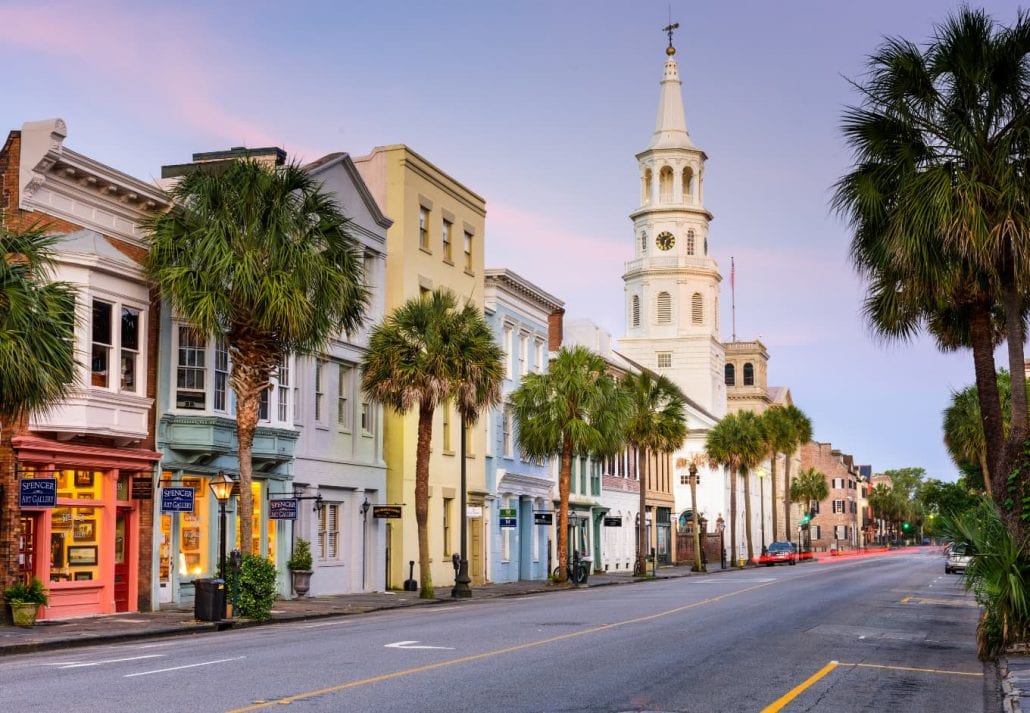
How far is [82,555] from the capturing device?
28438 millimetres

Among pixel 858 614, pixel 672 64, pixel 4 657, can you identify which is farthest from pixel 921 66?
pixel 672 64

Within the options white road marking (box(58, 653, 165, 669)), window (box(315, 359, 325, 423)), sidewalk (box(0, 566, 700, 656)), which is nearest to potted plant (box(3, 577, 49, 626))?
sidewalk (box(0, 566, 700, 656))

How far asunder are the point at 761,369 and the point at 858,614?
116118 mm

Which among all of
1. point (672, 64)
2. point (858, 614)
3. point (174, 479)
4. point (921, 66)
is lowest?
point (858, 614)

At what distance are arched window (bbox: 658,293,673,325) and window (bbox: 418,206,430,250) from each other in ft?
213

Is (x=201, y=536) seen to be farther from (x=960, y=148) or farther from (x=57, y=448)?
(x=960, y=148)

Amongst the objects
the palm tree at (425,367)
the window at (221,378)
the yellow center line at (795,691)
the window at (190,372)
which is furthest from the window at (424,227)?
the yellow center line at (795,691)

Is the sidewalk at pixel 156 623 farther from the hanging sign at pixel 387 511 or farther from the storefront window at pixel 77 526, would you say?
the hanging sign at pixel 387 511

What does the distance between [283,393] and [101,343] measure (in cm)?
807

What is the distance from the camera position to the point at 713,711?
1270 centimetres

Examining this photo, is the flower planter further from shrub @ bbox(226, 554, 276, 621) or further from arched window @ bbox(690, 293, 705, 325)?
arched window @ bbox(690, 293, 705, 325)

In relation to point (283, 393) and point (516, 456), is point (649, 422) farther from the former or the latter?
point (283, 393)

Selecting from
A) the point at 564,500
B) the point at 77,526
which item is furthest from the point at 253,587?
the point at 564,500

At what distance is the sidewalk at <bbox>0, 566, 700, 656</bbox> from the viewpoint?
72.4 ft
